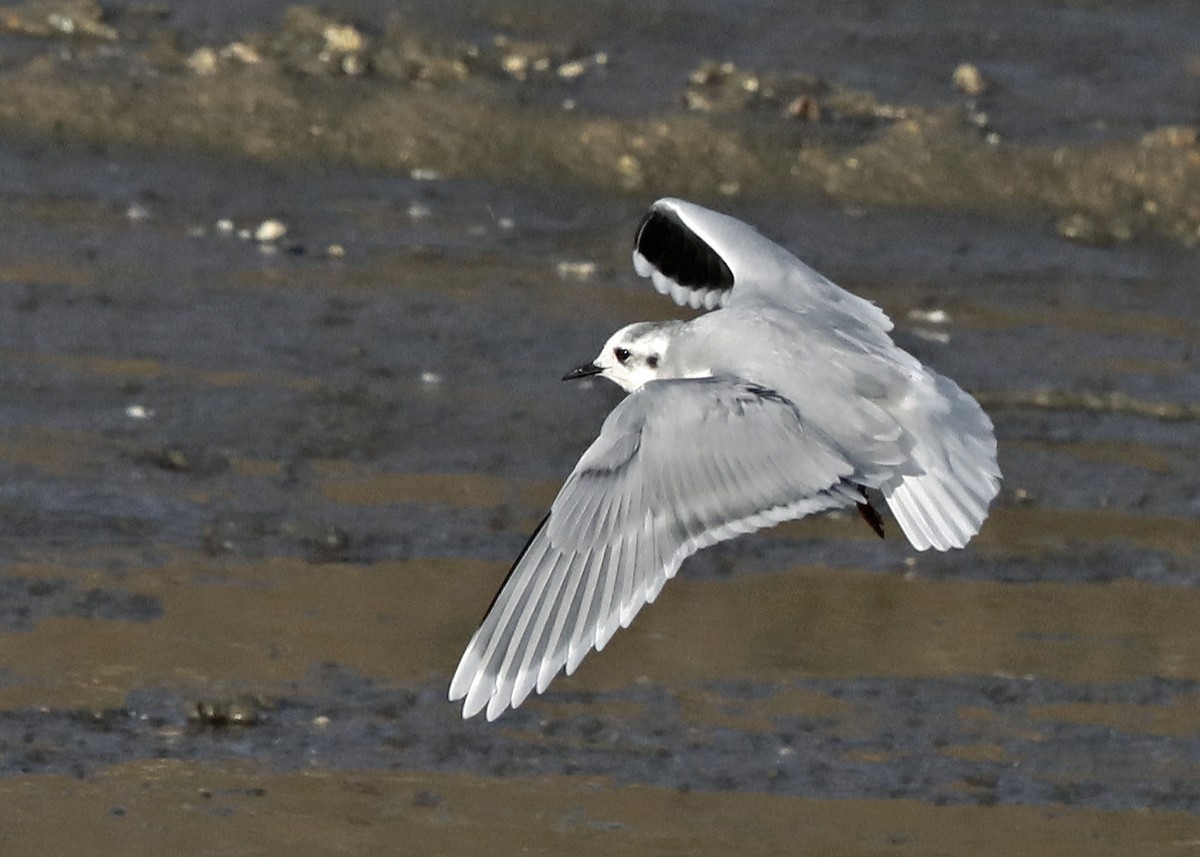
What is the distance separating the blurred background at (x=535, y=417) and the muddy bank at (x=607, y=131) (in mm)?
23

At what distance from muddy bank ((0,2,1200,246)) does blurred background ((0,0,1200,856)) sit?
0.08 ft

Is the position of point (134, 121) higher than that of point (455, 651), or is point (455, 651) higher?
point (134, 121)

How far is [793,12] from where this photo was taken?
12.1 metres

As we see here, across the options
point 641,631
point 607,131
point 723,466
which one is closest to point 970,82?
point 607,131

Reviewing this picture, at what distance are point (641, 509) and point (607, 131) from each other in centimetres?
590

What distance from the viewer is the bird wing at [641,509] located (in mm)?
5047

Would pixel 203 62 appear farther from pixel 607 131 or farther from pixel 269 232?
pixel 607 131

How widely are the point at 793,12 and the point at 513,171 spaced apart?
200 centimetres

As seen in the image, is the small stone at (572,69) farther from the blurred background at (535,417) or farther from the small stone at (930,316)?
the small stone at (930,316)

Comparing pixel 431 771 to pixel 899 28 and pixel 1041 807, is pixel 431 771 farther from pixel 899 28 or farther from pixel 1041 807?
pixel 899 28

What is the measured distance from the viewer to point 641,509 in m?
5.32

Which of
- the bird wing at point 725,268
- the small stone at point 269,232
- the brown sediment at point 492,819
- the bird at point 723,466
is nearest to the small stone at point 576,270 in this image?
the small stone at point 269,232

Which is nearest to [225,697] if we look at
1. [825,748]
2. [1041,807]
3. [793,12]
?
[825,748]

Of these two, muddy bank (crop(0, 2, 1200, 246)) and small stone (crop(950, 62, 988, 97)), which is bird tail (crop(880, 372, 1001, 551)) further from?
small stone (crop(950, 62, 988, 97))
